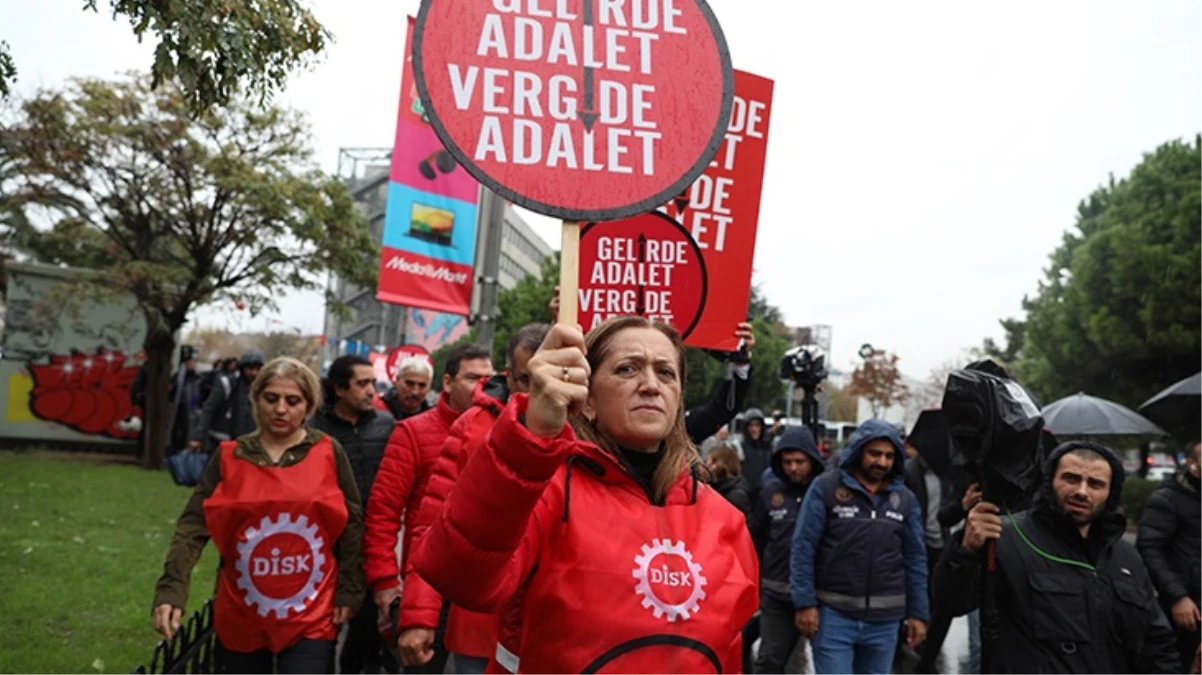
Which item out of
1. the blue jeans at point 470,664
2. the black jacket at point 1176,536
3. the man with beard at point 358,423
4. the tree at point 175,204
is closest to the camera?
the blue jeans at point 470,664

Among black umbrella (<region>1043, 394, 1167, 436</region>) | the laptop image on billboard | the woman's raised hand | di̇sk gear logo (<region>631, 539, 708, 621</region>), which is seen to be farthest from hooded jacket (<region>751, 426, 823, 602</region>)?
black umbrella (<region>1043, 394, 1167, 436</region>)

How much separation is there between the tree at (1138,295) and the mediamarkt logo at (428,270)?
1968cm

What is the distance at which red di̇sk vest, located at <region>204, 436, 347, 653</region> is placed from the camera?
4.24m

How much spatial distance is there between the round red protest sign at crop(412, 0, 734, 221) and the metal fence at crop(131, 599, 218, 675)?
2.86 metres

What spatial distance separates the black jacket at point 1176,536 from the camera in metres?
6.15

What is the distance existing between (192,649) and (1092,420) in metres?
11.0

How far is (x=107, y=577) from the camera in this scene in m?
8.43

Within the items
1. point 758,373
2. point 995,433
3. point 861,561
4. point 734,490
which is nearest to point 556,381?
point 995,433

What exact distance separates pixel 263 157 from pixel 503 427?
20175 millimetres

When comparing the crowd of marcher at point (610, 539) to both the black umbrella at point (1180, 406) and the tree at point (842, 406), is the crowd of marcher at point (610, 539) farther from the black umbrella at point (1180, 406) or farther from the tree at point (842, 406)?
the tree at point (842, 406)

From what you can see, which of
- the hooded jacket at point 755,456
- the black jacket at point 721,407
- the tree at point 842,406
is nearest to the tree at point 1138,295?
the hooded jacket at point 755,456

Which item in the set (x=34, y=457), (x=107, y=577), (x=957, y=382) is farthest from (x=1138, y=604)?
(x=34, y=457)

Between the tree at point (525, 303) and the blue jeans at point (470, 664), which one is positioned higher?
the tree at point (525, 303)

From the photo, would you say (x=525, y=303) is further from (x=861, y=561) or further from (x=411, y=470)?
(x=411, y=470)
